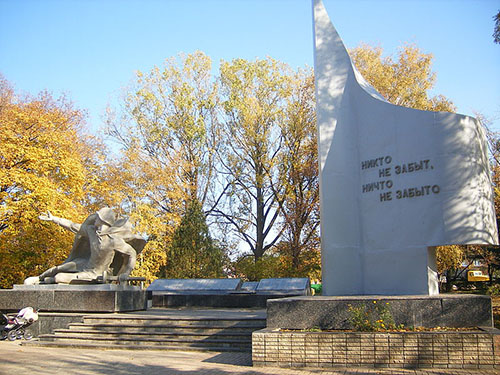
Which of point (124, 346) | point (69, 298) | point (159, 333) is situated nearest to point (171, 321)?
point (159, 333)

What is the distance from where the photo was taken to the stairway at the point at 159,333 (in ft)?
33.1

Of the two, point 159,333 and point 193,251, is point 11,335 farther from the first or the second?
point 193,251

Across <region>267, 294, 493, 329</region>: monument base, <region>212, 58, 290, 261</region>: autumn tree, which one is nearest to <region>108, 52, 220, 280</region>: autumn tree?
<region>212, 58, 290, 261</region>: autumn tree

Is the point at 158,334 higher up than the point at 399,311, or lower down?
lower down

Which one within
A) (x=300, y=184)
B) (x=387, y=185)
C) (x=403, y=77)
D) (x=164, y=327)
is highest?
(x=403, y=77)

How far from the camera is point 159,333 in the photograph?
10586 mm

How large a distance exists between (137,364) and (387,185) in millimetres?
5964

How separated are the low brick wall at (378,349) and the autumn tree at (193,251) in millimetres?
14891

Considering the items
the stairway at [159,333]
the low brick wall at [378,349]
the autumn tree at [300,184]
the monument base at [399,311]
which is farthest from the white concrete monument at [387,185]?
the autumn tree at [300,184]

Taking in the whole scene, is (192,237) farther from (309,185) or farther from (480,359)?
(480,359)

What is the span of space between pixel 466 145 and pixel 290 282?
10149mm

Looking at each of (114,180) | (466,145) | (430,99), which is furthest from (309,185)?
(466,145)

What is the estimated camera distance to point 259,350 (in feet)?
26.1

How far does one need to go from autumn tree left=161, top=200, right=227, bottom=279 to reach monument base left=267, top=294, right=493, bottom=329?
1442cm
